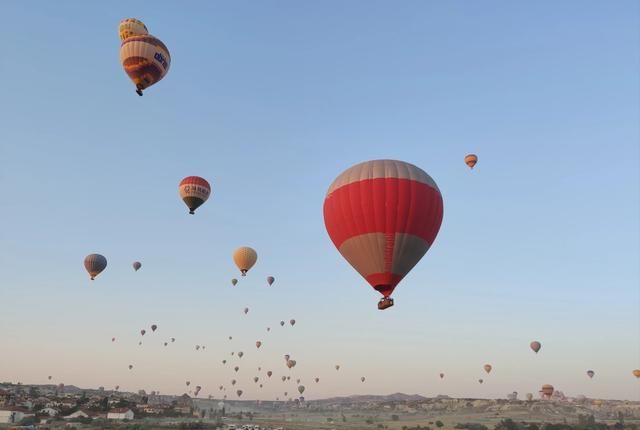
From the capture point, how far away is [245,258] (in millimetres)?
54312

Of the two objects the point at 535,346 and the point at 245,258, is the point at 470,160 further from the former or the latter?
the point at 535,346

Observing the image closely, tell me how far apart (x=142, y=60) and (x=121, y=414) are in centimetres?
8090

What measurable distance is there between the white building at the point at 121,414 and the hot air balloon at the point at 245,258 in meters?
54.8

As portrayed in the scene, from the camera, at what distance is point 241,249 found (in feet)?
181

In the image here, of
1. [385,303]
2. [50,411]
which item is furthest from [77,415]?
[385,303]

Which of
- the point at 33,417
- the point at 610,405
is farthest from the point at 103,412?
the point at 610,405

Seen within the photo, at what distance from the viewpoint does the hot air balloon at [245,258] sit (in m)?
54.0

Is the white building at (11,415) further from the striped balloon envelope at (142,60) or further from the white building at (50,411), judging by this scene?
the striped balloon envelope at (142,60)

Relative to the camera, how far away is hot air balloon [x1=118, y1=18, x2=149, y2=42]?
128 ft

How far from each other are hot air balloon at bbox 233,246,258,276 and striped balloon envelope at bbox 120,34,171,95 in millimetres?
23871

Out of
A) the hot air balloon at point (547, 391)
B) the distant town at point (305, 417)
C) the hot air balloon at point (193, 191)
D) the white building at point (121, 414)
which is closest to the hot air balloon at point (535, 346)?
the distant town at point (305, 417)

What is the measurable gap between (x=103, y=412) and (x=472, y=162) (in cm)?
8418

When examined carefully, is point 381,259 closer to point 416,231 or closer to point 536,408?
point 416,231

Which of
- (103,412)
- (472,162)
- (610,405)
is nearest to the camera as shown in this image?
(472,162)
